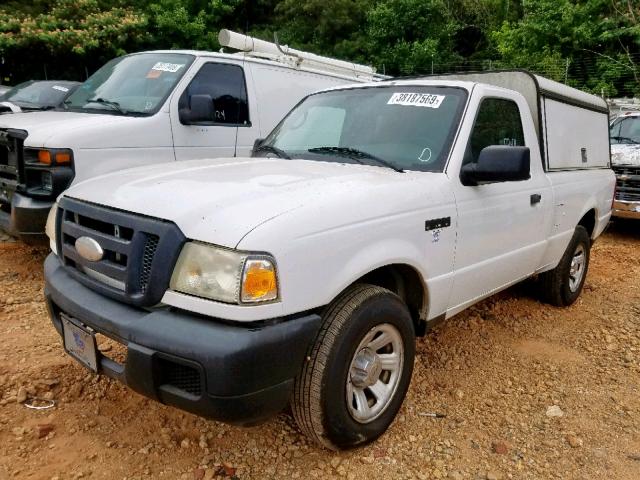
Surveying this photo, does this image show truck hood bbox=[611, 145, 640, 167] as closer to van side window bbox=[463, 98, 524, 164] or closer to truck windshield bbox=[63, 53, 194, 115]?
van side window bbox=[463, 98, 524, 164]

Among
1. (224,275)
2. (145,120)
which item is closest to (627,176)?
(145,120)

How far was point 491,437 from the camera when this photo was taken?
9.34 ft

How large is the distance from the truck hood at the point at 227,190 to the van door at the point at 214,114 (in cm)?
215

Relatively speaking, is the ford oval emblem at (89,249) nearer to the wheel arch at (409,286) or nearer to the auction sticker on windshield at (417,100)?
the wheel arch at (409,286)

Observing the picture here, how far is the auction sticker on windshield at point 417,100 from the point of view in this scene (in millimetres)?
3275

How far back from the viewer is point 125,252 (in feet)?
7.33

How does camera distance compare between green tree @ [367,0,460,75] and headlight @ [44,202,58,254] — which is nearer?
headlight @ [44,202,58,254]

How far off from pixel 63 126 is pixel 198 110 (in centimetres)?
120

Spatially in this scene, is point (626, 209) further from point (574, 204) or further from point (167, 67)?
point (167, 67)

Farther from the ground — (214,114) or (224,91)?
(224,91)

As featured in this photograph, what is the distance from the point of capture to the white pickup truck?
2072 mm

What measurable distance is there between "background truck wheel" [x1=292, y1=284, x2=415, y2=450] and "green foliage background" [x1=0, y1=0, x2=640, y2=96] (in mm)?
15604

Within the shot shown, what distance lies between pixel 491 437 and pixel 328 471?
3.05 ft

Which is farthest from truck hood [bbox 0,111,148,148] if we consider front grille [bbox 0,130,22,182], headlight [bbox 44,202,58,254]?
headlight [bbox 44,202,58,254]
